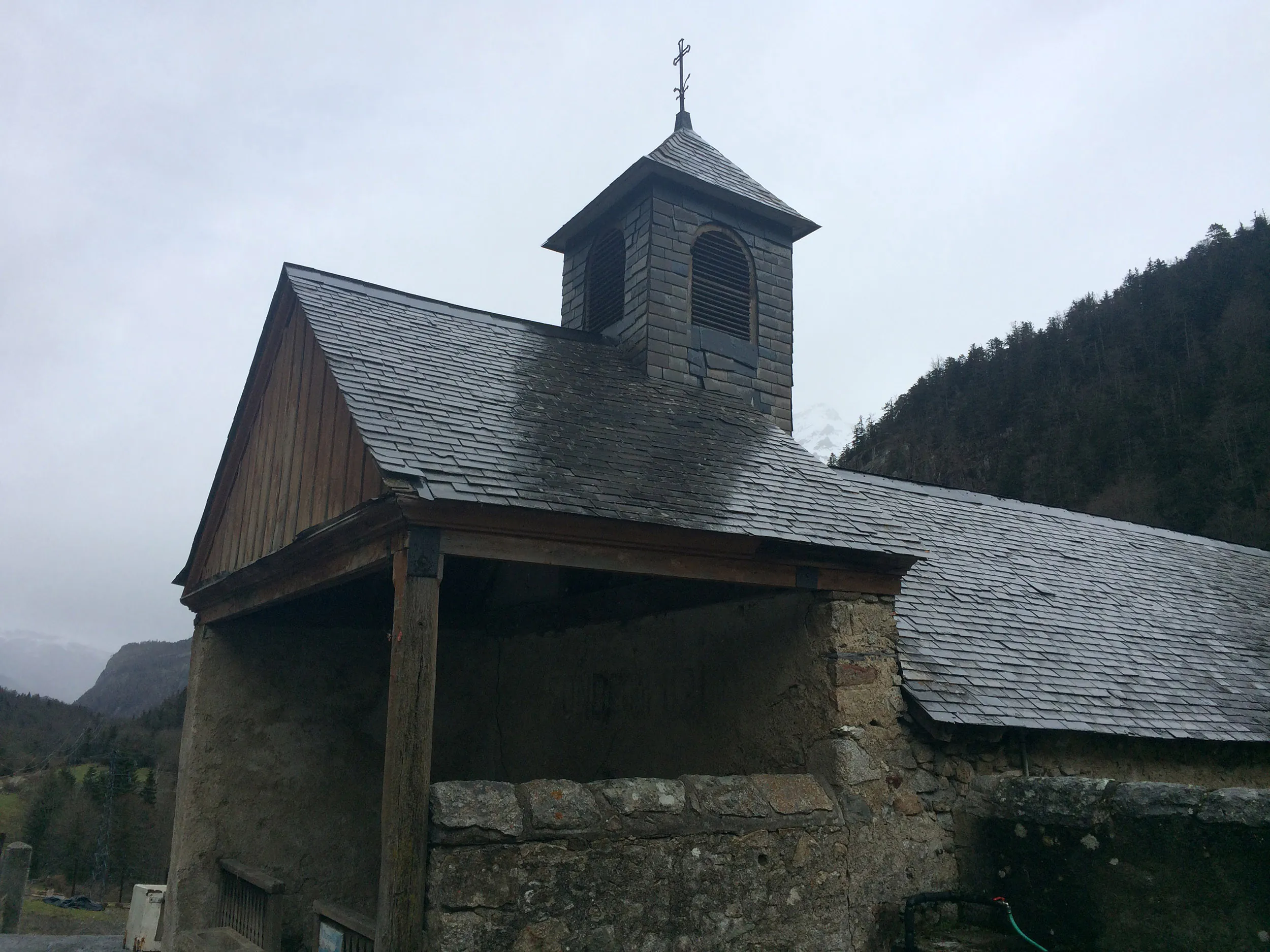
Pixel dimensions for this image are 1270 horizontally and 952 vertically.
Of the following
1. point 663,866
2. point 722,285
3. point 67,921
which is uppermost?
point 722,285

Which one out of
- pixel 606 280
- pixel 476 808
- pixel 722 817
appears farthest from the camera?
pixel 606 280

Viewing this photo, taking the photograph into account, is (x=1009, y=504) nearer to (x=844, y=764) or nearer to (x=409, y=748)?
(x=844, y=764)

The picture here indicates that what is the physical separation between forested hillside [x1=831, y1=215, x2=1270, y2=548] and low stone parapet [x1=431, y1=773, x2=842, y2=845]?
26.5 meters

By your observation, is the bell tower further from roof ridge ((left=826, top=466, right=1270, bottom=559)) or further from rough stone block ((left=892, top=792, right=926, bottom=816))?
rough stone block ((left=892, top=792, right=926, bottom=816))

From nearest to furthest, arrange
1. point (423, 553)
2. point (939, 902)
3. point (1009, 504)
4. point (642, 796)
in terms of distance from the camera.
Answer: point (423, 553)
point (642, 796)
point (939, 902)
point (1009, 504)

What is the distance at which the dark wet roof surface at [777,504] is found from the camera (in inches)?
224

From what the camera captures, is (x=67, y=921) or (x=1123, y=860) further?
(x=67, y=921)

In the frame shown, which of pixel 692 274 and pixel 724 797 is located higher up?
pixel 692 274

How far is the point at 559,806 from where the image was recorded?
470cm

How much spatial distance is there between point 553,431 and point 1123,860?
165 inches

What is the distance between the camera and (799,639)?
624 centimetres

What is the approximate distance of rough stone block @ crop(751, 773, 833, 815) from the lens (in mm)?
5453

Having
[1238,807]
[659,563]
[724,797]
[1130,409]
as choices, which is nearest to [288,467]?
[659,563]

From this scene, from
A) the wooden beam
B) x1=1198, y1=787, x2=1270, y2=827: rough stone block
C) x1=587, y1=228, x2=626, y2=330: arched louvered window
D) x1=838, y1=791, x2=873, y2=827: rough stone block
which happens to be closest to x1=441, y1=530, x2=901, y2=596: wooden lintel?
the wooden beam
